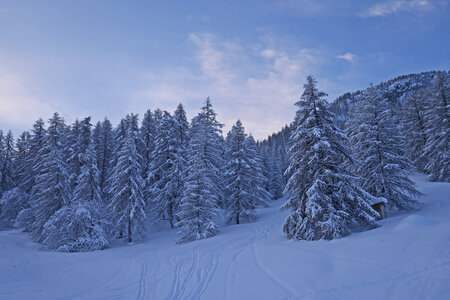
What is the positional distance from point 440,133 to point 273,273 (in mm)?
29610

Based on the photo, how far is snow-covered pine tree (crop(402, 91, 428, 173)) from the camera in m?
35.6

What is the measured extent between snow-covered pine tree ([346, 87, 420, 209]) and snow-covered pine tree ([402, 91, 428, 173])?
21.3 m

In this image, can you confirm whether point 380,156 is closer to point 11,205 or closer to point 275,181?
point 275,181

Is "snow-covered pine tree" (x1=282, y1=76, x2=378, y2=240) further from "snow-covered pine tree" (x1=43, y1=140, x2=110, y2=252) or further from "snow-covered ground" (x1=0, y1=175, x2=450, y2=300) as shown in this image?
"snow-covered pine tree" (x1=43, y1=140, x2=110, y2=252)

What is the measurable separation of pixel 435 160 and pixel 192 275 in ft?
105

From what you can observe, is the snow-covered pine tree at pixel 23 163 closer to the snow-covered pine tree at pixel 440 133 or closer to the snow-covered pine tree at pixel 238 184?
the snow-covered pine tree at pixel 238 184

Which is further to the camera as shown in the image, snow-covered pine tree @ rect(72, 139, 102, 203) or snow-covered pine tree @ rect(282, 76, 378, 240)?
snow-covered pine tree @ rect(72, 139, 102, 203)

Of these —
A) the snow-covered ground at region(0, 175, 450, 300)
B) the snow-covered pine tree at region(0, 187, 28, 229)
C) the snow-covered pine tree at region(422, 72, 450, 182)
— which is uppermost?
the snow-covered pine tree at region(422, 72, 450, 182)

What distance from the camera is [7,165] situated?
39.1 metres

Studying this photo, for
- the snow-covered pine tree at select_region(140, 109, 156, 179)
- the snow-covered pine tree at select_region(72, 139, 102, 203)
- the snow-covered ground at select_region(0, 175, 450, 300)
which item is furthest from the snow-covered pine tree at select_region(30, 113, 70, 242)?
the snow-covered ground at select_region(0, 175, 450, 300)

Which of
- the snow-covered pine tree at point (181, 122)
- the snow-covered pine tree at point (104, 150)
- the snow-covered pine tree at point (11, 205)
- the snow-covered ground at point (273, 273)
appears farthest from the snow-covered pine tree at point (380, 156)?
the snow-covered pine tree at point (11, 205)

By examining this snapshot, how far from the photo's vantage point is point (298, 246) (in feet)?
41.7

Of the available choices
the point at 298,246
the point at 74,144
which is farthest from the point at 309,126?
the point at 74,144

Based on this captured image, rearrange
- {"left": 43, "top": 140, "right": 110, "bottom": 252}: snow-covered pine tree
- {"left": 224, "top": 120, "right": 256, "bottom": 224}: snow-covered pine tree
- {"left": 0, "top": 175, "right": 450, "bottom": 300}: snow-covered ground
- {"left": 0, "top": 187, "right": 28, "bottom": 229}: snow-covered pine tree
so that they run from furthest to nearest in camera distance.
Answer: {"left": 0, "top": 187, "right": 28, "bottom": 229}: snow-covered pine tree → {"left": 224, "top": 120, "right": 256, "bottom": 224}: snow-covered pine tree → {"left": 43, "top": 140, "right": 110, "bottom": 252}: snow-covered pine tree → {"left": 0, "top": 175, "right": 450, "bottom": 300}: snow-covered ground
